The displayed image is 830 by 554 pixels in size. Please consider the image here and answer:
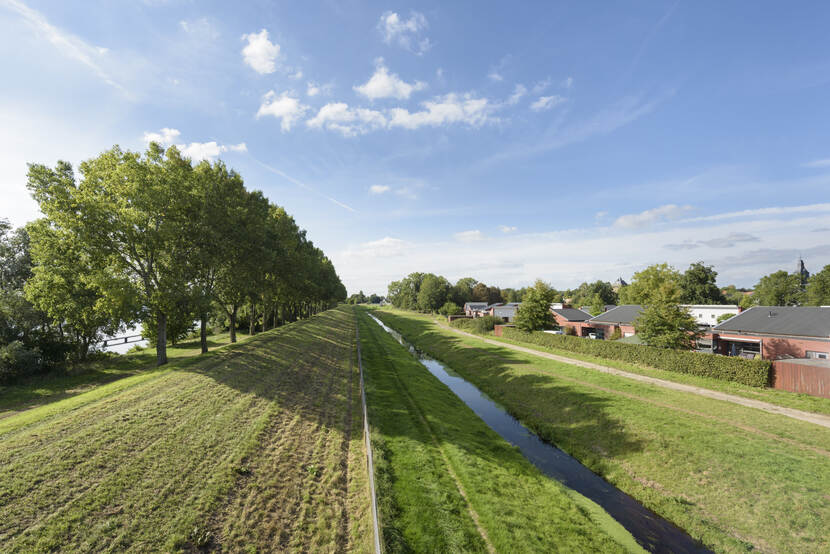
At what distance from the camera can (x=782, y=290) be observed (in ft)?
238

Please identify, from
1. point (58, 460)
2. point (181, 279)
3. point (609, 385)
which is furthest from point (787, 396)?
point (181, 279)

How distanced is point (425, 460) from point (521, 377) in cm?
1482

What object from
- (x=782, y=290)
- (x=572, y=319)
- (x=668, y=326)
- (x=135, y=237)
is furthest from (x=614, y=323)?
(x=782, y=290)

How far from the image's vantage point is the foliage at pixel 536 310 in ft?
128

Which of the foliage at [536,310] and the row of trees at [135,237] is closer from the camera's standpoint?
the row of trees at [135,237]

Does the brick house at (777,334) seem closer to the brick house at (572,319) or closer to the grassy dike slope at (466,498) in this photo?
the brick house at (572,319)

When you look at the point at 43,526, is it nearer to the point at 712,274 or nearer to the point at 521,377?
the point at 521,377

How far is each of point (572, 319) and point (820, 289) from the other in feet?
202

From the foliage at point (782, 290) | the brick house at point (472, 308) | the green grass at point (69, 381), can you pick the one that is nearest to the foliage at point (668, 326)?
the green grass at point (69, 381)

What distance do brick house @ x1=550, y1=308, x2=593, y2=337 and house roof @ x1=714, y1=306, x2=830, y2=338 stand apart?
18343mm

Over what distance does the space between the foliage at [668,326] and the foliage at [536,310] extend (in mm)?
13095

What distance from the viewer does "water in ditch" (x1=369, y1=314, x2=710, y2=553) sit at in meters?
8.97

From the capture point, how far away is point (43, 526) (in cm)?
594

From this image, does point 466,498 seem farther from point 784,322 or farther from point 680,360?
point 784,322
